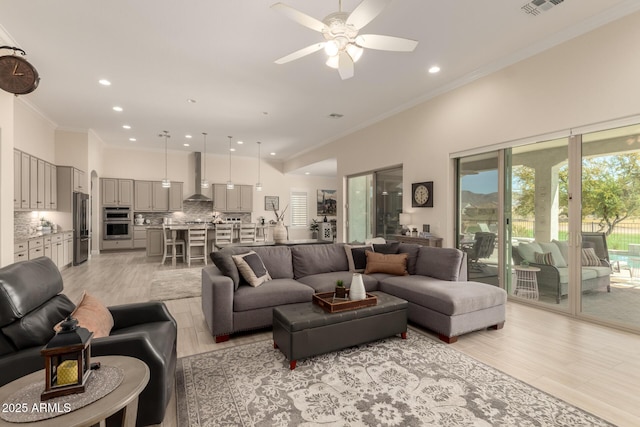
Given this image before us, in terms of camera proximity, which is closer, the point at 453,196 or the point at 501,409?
the point at 501,409

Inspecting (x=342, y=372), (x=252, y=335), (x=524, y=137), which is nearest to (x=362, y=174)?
(x=524, y=137)

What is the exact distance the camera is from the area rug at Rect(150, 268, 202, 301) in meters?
4.59

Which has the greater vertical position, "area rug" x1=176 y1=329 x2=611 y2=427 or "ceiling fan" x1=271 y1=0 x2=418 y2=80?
"ceiling fan" x1=271 y1=0 x2=418 y2=80

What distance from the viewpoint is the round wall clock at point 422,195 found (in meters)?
5.29

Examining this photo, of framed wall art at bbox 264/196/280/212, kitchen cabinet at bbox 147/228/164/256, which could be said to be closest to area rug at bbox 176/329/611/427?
kitchen cabinet at bbox 147/228/164/256

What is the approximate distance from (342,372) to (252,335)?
120cm

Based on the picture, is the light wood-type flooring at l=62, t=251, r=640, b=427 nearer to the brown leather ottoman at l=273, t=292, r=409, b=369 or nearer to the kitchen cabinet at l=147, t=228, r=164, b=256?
the brown leather ottoman at l=273, t=292, r=409, b=369

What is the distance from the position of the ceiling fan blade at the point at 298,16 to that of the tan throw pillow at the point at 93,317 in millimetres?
2311

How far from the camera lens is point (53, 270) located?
6.81 ft

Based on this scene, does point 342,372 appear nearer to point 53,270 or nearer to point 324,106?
point 53,270

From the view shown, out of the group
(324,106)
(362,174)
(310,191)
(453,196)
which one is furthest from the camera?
(310,191)

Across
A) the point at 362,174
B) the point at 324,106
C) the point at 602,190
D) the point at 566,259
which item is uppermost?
the point at 324,106

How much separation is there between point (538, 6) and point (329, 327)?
3.72m

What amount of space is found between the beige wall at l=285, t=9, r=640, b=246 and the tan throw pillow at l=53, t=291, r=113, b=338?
469cm
